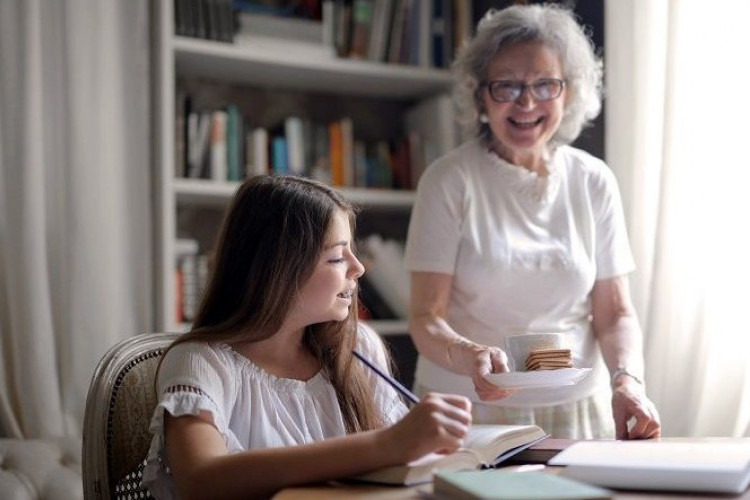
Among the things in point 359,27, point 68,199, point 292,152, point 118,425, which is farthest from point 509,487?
point 359,27

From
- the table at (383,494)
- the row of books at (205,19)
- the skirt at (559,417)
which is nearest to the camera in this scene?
the table at (383,494)

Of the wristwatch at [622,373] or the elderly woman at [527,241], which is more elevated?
the elderly woman at [527,241]

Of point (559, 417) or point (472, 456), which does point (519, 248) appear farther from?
point (472, 456)

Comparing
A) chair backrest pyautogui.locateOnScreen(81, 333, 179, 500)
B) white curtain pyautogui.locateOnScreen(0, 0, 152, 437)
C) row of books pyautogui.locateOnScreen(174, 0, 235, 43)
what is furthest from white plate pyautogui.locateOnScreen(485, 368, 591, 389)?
row of books pyautogui.locateOnScreen(174, 0, 235, 43)

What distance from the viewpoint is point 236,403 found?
133cm

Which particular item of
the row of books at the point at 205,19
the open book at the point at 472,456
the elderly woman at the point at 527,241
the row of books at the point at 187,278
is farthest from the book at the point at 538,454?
the row of books at the point at 205,19

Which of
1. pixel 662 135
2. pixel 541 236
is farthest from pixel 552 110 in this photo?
pixel 662 135

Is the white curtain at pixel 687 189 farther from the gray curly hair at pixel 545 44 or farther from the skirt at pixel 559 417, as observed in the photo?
the skirt at pixel 559 417

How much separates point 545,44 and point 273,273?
0.86 m

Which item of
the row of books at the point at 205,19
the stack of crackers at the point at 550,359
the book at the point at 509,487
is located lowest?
the book at the point at 509,487

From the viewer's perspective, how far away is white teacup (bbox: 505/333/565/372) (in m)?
1.40

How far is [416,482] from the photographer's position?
1097 mm

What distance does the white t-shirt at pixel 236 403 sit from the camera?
1225 millimetres

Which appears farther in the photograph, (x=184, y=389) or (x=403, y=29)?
(x=403, y=29)
